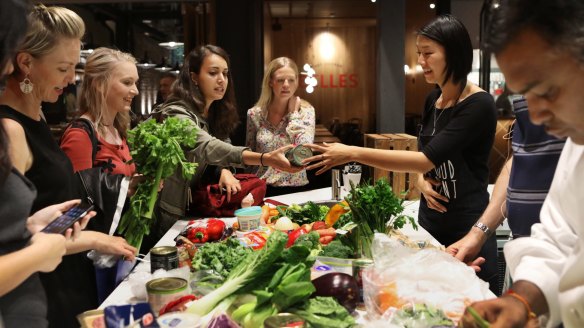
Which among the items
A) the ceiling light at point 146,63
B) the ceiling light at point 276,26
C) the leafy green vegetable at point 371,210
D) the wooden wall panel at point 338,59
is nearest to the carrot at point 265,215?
the leafy green vegetable at point 371,210

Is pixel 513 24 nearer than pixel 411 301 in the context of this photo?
Yes

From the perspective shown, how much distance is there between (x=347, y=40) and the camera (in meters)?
Result: 10.2

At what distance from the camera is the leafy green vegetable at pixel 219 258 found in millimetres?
1778

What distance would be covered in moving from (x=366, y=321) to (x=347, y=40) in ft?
30.1

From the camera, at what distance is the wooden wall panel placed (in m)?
10.1

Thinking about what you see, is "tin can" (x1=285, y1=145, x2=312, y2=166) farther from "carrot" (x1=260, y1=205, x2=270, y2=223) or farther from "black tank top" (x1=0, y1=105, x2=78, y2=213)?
"black tank top" (x1=0, y1=105, x2=78, y2=213)

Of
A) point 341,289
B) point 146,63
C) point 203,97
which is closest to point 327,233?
point 341,289

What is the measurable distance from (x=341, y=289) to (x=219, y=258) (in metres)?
0.52

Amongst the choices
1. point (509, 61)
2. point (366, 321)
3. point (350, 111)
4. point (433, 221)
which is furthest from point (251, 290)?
point (350, 111)

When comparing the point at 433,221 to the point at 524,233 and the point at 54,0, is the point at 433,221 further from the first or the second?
the point at 54,0

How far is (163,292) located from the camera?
152 cm

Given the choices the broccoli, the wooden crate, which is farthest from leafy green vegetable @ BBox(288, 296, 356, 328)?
the wooden crate

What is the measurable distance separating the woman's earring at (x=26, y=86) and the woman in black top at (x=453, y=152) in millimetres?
1305

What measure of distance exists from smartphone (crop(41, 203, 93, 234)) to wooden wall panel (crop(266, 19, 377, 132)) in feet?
28.6
